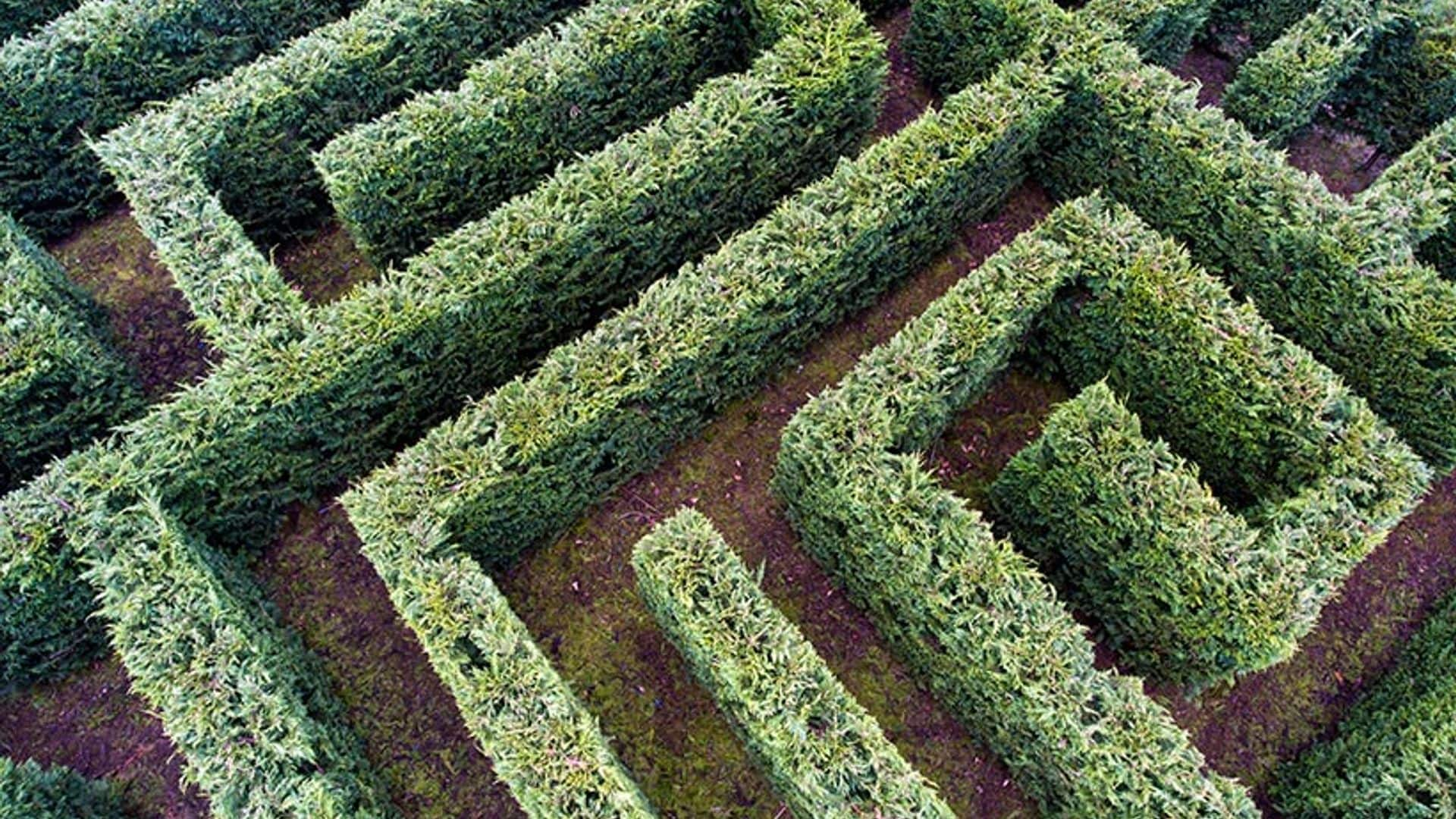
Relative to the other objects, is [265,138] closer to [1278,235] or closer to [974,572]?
[974,572]

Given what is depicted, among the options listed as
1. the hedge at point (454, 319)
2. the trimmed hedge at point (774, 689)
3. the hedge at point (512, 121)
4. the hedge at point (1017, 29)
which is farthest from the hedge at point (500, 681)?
the hedge at point (1017, 29)

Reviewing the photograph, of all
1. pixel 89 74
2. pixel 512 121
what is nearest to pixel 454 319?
pixel 512 121

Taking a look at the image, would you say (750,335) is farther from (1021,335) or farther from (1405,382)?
(1405,382)

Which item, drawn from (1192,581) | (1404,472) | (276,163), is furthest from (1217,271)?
(276,163)

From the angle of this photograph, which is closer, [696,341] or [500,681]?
[500,681]

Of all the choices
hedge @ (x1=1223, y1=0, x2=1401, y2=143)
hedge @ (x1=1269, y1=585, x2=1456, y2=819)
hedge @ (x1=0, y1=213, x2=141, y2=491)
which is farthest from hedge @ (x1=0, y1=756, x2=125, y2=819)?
hedge @ (x1=1223, y1=0, x2=1401, y2=143)
